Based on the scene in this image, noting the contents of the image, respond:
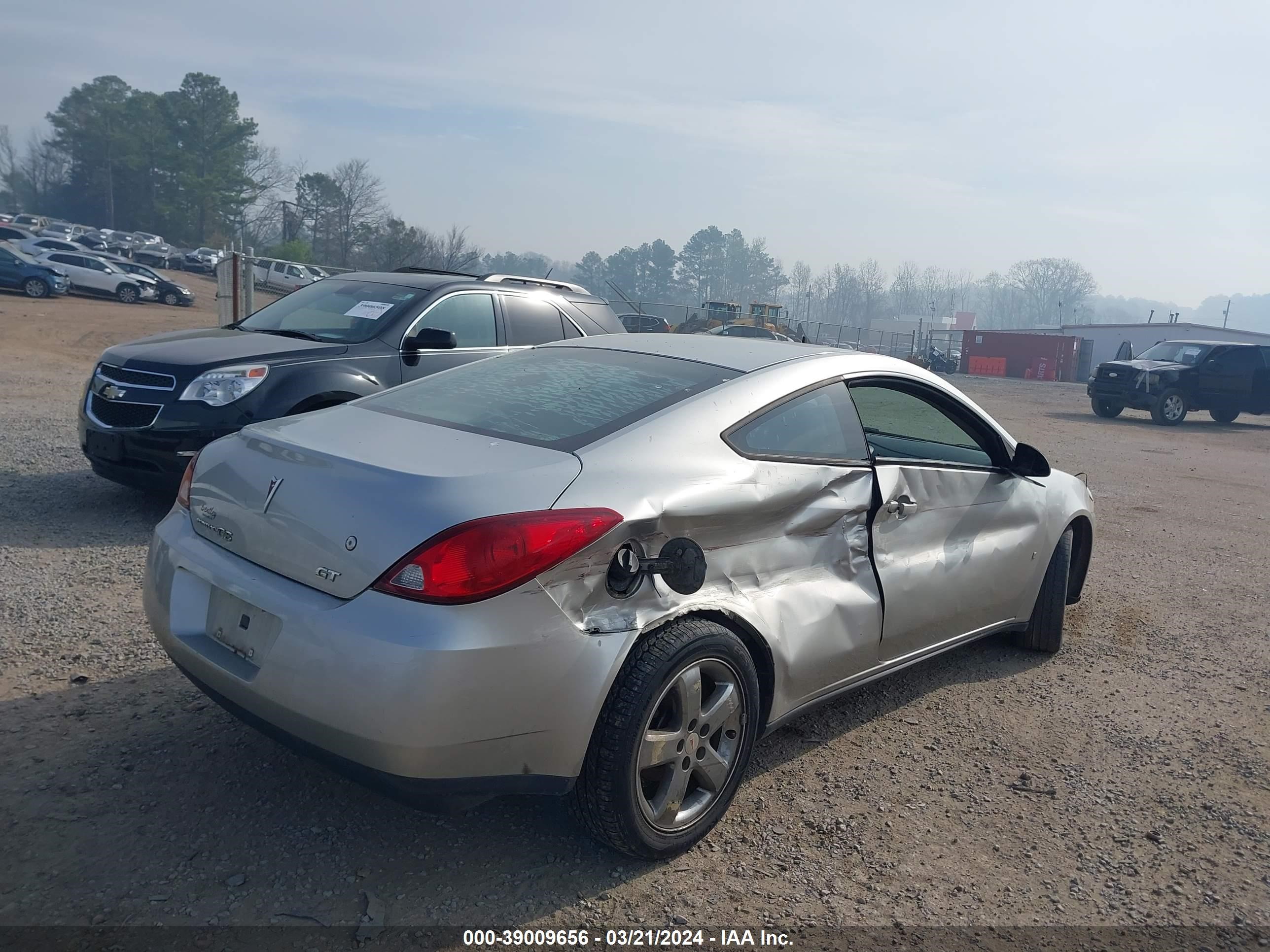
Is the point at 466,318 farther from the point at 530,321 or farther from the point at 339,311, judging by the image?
the point at 339,311

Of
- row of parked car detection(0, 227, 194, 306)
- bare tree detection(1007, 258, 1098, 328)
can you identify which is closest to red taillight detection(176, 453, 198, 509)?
row of parked car detection(0, 227, 194, 306)

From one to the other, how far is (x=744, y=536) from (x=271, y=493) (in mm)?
1482

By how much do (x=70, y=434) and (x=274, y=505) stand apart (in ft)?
26.1

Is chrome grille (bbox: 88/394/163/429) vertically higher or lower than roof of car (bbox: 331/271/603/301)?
lower

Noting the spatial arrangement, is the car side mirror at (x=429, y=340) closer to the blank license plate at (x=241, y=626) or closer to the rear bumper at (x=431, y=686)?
the blank license plate at (x=241, y=626)

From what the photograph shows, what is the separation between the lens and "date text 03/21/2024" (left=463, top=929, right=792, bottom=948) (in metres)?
2.64

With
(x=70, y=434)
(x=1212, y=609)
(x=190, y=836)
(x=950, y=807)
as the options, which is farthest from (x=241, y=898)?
(x=70, y=434)

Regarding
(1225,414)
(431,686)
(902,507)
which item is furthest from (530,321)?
(1225,414)

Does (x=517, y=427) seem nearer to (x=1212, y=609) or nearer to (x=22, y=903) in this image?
(x=22, y=903)

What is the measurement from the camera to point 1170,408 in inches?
875

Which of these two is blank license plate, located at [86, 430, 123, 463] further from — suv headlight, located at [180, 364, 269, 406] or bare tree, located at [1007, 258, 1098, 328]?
bare tree, located at [1007, 258, 1098, 328]

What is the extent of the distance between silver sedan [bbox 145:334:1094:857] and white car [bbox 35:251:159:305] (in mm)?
37666

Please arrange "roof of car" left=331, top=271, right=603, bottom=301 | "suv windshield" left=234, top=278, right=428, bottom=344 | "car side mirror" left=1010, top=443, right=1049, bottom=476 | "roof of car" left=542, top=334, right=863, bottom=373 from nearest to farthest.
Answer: "roof of car" left=542, top=334, right=863, bottom=373
"car side mirror" left=1010, top=443, right=1049, bottom=476
"suv windshield" left=234, top=278, right=428, bottom=344
"roof of car" left=331, top=271, right=603, bottom=301

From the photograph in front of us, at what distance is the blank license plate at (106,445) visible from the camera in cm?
636
